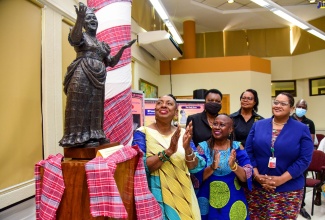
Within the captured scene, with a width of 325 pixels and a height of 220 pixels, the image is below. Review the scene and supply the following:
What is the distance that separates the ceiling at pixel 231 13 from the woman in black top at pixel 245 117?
17.5ft

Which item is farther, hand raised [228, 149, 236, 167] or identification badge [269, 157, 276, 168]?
identification badge [269, 157, 276, 168]

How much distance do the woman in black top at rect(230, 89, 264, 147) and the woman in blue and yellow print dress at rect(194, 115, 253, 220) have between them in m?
0.60

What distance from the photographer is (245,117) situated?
2381 mm

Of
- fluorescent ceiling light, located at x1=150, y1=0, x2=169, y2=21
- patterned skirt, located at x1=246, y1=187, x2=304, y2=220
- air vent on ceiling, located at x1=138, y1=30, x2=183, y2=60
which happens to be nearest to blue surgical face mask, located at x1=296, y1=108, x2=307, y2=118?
patterned skirt, located at x1=246, y1=187, x2=304, y2=220

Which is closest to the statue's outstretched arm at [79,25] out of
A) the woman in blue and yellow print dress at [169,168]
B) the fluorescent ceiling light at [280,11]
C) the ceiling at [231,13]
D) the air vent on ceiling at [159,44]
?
the woman in blue and yellow print dress at [169,168]

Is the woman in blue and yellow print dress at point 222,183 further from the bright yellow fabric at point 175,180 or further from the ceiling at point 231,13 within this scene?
the ceiling at point 231,13

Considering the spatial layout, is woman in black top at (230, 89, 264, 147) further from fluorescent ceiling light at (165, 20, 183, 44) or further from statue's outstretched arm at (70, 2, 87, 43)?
fluorescent ceiling light at (165, 20, 183, 44)

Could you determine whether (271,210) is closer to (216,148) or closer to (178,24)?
(216,148)

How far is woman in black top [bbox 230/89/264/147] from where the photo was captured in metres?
2.30

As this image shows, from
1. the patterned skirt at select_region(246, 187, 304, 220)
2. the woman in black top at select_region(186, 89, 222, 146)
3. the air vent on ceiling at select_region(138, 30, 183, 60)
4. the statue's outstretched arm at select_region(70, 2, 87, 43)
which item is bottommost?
the patterned skirt at select_region(246, 187, 304, 220)

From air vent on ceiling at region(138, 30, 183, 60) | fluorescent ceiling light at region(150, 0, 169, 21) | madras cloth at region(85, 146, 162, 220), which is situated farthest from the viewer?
air vent on ceiling at region(138, 30, 183, 60)

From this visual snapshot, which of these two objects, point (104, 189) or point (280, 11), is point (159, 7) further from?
point (104, 189)

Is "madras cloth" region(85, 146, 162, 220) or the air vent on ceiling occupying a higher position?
the air vent on ceiling

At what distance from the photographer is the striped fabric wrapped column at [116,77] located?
2018mm
